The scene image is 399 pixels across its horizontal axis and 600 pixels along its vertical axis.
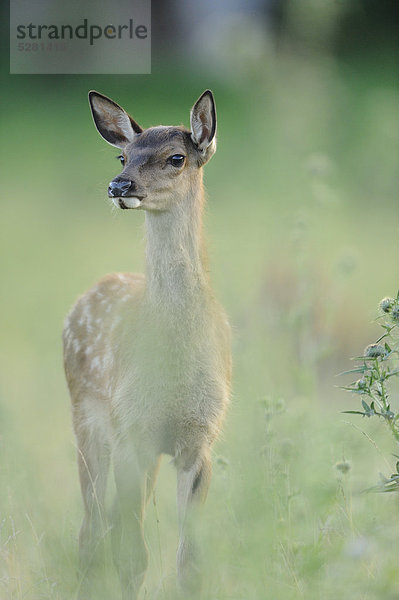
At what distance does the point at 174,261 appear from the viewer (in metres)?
4.66

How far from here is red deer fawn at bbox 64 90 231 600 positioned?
4.53 meters

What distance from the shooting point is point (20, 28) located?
21.1 ft

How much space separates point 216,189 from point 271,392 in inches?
227

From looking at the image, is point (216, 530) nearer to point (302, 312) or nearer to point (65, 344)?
point (302, 312)

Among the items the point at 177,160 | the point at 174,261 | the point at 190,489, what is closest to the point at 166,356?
the point at 174,261

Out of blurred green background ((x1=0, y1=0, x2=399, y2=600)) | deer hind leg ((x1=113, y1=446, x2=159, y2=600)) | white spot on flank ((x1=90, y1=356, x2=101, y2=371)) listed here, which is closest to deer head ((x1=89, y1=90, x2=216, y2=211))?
blurred green background ((x1=0, y1=0, x2=399, y2=600))

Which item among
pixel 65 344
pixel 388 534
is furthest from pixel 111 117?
pixel 388 534

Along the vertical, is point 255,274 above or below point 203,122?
below

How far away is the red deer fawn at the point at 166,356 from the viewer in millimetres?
4531

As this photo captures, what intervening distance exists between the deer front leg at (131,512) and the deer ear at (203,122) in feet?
4.72

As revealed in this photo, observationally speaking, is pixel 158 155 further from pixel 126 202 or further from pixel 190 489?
pixel 190 489

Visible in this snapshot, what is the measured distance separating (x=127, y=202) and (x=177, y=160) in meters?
0.45

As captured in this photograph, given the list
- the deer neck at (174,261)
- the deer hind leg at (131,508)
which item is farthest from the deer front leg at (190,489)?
the deer neck at (174,261)

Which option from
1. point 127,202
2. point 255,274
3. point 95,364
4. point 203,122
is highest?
point 203,122
